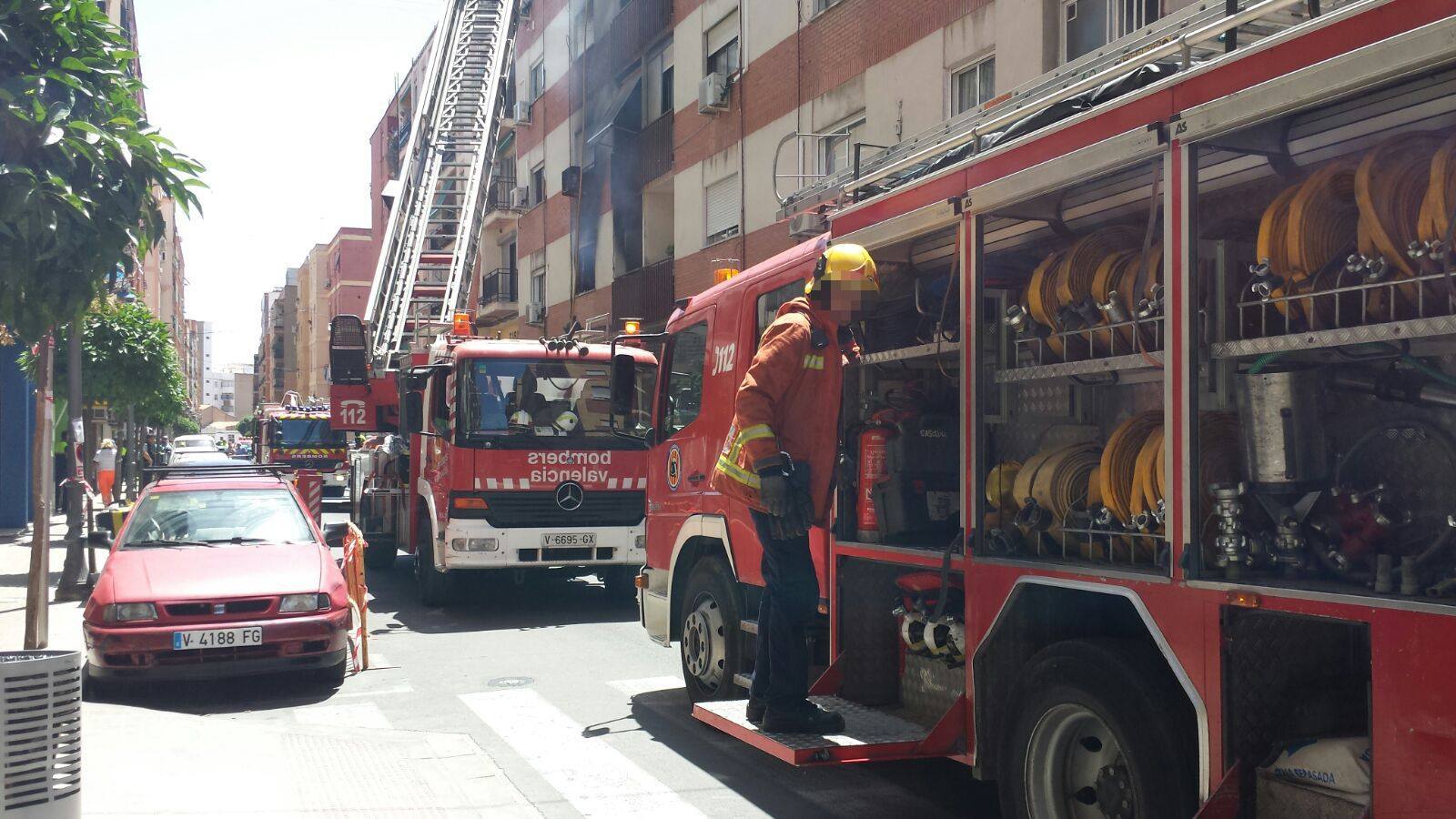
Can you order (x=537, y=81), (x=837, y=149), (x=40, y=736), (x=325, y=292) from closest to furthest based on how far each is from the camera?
(x=40, y=736), (x=837, y=149), (x=537, y=81), (x=325, y=292)

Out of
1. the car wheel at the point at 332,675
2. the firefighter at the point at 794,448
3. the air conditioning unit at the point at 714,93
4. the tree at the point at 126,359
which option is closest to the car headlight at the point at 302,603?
the car wheel at the point at 332,675

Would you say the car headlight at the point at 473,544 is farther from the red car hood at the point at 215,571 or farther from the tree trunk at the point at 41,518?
the tree trunk at the point at 41,518

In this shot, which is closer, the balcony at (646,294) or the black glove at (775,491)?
Result: the black glove at (775,491)

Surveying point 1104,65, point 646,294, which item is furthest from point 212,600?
point 646,294

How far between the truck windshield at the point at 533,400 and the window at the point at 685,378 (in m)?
3.88

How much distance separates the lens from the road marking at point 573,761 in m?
5.46

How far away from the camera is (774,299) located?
6.42m

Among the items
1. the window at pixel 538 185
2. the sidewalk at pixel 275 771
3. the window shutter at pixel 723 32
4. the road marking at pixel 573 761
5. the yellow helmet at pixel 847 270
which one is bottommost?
the road marking at pixel 573 761

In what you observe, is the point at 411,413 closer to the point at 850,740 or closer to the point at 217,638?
the point at 217,638

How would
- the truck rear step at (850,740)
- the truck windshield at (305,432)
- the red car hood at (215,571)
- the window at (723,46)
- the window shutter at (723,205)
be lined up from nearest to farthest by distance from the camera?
the truck rear step at (850,740) → the red car hood at (215,571) → the window shutter at (723,205) → the window at (723,46) → the truck windshield at (305,432)

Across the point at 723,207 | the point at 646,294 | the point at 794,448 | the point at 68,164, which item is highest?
the point at 723,207

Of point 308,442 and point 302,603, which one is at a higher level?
point 308,442

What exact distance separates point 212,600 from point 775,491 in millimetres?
4566

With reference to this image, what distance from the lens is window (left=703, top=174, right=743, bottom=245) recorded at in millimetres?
20922
